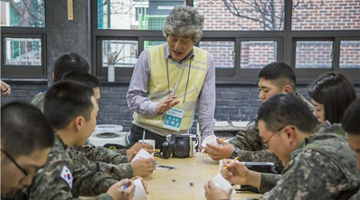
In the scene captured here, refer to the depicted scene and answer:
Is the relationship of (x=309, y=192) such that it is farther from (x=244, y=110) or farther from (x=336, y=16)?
(x=336, y=16)

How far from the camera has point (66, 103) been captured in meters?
1.74

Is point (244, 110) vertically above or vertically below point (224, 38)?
below

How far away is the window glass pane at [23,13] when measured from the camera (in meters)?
5.17

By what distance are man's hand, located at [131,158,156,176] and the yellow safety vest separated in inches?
28.5

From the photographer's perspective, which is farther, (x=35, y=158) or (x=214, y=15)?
(x=214, y=15)

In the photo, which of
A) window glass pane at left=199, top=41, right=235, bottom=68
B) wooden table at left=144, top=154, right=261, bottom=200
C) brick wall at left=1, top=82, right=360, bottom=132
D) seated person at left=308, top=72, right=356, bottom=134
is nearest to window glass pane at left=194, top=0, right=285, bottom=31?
window glass pane at left=199, top=41, right=235, bottom=68

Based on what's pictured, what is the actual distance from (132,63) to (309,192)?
3.98 meters

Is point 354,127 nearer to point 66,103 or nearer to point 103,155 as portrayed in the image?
point 66,103

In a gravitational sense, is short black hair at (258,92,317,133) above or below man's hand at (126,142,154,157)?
above

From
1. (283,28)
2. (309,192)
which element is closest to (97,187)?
(309,192)

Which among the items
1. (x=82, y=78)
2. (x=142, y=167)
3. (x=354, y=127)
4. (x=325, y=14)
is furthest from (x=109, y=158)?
(x=325, y=14)

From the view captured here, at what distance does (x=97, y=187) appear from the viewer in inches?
72.8

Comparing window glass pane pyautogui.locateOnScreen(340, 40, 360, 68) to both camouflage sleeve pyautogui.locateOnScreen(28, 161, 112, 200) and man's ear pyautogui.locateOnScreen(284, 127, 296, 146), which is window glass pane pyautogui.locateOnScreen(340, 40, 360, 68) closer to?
man's ear pyautogui.locateOnScreen(284, 127, 296, 146)

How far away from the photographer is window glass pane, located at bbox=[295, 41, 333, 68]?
5.26m
